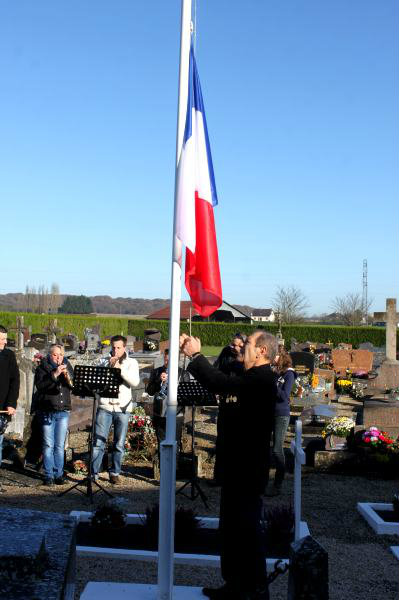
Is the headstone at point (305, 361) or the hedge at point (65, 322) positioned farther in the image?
the hedge at point (65, 322)

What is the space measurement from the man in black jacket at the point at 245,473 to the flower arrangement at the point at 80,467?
5020mm

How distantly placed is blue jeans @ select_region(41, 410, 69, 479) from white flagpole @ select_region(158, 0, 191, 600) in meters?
4.24

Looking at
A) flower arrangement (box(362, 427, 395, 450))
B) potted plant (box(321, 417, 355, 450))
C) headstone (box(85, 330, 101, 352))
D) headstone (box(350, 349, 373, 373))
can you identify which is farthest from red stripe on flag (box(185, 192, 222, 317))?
headstone (box(85, 330, 101, 352))

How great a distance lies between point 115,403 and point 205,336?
131 feet

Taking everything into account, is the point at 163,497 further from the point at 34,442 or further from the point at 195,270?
the point at 34,442

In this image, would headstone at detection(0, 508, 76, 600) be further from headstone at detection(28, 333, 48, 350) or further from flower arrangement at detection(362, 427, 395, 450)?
headstone at detection(28, 333, 48, 350)

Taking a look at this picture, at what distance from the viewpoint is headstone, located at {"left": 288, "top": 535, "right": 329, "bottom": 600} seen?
2879 millimetres

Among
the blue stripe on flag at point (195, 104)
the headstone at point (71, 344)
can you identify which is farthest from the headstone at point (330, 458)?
the headstone at point (71, 344)

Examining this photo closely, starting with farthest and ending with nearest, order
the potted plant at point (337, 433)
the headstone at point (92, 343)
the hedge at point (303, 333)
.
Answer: the hedge at point (303, 333) < the headstone at point (92, 343) < the potted plant at point (337, 433)

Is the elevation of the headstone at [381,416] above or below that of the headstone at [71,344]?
below

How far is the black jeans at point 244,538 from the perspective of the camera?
4.54 m

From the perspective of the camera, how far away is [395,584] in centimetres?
558

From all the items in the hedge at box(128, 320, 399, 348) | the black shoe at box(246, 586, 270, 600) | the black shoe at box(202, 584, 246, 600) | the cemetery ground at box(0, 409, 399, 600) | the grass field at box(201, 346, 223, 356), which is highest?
the hedge at box(128, 320, 399, 348)

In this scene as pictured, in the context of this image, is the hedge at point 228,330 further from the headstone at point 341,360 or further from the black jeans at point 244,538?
the black jeans at point 244,538
